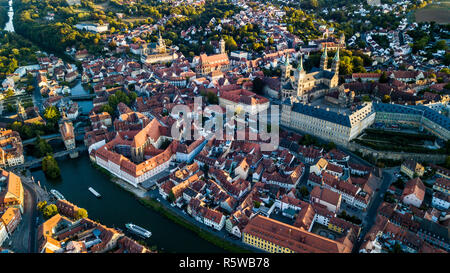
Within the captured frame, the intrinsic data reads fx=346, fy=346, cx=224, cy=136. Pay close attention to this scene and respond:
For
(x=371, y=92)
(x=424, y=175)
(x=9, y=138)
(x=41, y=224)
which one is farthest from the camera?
(x=371, y=92)

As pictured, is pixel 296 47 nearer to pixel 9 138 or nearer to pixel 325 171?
pixel 325 171

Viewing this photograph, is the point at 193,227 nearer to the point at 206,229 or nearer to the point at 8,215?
the point at 206,229

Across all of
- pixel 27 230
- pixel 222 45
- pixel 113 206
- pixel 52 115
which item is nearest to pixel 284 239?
pixel 113 206

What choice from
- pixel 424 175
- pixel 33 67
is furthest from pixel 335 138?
pixel 33 67

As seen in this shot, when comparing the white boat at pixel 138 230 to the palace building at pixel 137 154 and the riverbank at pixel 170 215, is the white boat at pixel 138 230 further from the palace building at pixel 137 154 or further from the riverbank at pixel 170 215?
the palace building at pixel 137 154

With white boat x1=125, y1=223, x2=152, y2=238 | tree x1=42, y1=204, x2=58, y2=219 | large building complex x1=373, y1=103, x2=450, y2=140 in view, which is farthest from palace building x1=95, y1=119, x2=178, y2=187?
large building complex x1=373, y1=103, x2=450, y2=140

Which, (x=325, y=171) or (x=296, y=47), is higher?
(x=296, y=47)
